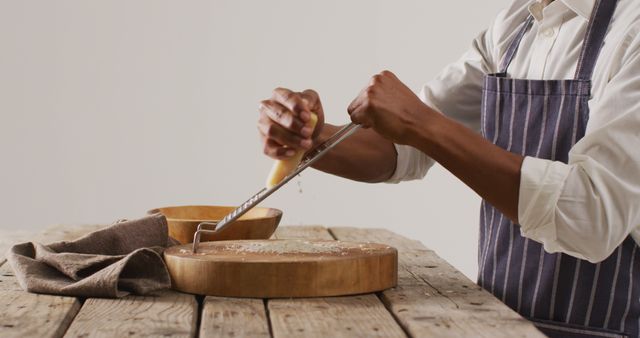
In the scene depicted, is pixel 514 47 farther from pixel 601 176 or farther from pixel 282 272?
pixel 282 272

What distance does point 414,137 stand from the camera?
1.55m

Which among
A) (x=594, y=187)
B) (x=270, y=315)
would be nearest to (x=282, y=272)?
(x=270, y=315)

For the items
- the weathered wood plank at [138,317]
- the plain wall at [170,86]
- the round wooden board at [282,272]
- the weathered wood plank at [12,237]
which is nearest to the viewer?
the weathered wood plank at [138,317]

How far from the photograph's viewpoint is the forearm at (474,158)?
1519 mm

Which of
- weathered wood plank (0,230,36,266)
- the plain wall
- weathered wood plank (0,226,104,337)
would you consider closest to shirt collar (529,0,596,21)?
weathered wood plank (0,226,104,337)

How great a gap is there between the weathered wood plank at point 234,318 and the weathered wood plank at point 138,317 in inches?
0.9

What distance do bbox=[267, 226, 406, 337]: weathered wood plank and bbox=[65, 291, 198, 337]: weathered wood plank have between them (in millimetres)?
126

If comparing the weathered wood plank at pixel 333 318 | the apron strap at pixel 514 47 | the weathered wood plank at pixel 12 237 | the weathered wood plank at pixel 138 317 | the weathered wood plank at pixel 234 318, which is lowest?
the weathered wood plank at pixel 12 237

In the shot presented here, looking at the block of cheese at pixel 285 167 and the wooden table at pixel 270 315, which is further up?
the block of cheese at pixel 285 167

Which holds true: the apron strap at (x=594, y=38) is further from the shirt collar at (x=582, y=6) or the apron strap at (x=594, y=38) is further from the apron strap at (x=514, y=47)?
the apron strap at (x=514, y=47)

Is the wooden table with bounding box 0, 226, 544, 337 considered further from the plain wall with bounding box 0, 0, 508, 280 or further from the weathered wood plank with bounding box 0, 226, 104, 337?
the plain wall with bounding box 0, 0, 508, 280

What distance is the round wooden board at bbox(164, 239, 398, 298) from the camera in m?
1.46

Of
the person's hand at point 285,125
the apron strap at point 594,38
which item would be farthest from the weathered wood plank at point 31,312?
the apron strap at point 594,38

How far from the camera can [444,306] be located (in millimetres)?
1433
